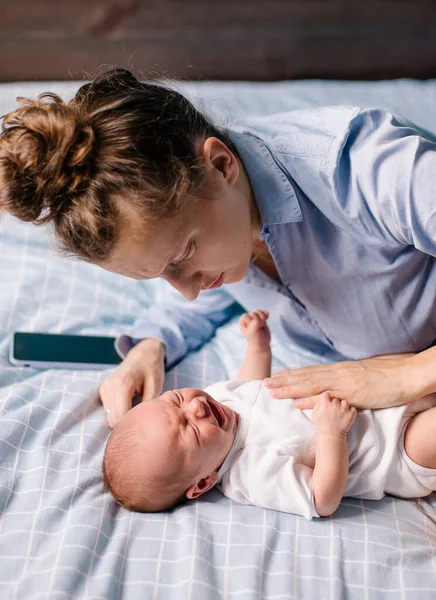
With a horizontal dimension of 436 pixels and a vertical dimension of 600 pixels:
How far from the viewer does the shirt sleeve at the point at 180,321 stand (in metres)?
1.48

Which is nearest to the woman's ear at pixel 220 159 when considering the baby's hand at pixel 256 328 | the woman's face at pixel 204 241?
the woman's face at pixel 204 241

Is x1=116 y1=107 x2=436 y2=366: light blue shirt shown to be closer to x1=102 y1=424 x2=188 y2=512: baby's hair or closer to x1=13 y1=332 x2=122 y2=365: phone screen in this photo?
x1=13 y1=332 x2=122 y2=365: phone screen

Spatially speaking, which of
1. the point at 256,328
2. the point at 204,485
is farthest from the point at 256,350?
the point at 204,485

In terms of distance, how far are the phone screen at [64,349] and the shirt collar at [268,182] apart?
0.49m

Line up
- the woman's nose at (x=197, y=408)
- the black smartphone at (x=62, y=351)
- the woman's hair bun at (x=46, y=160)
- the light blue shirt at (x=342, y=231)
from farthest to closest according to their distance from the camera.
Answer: the black smartphone at (x=62, y=351), the woman's nose at (x=197, y=408), the light blue shirt at (x=342, y=231), the woman's hair bun at (x=46, y=160)

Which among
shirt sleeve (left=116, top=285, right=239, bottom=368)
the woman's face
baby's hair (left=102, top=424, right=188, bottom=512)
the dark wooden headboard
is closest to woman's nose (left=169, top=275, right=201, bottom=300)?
the woman's face

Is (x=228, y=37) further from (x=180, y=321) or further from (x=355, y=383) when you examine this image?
(x=355, y=383)

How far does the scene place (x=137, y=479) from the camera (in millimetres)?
1113

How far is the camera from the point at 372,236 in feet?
3.84

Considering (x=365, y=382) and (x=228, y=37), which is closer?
(x=365, y=382)

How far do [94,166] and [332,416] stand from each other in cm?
56

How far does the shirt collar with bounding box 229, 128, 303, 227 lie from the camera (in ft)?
3.93

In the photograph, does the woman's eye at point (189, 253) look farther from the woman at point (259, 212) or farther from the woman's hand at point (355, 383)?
the woman's hand at point (355, 383)

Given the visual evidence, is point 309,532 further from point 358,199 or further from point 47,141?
point 47,141
